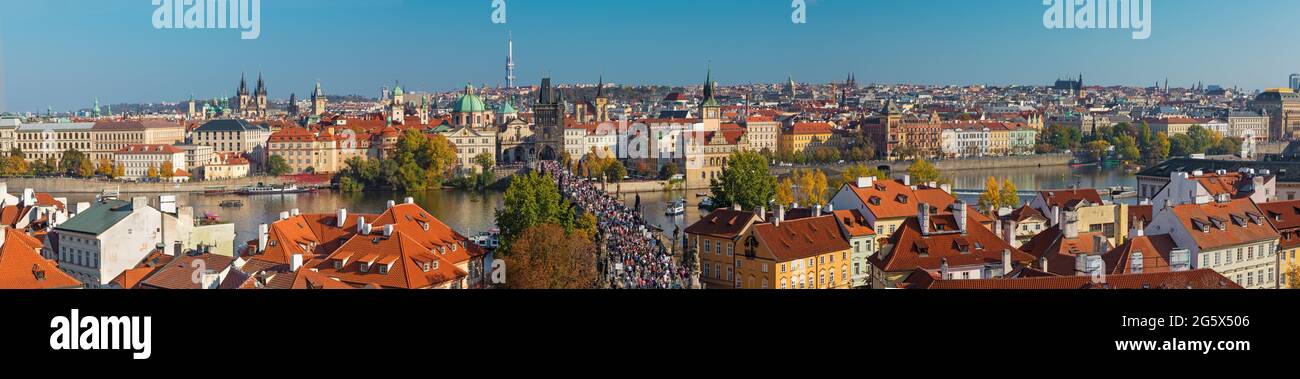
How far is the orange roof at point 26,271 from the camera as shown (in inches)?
246

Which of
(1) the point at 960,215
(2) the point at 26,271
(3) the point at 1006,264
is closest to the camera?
(2) the point at 26,271

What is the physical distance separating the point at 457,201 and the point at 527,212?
38.3 feet

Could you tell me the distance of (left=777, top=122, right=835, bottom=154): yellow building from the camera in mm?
31625

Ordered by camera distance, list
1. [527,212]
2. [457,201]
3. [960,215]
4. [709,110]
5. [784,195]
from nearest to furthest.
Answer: [960,215] → [527,212] → [784,195] → [457,201] → [709,110]

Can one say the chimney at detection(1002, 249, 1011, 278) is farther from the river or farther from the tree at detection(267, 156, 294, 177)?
the tree at detection(267, 156, 294, 177)

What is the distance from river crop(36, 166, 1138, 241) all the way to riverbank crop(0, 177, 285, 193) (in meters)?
0.21

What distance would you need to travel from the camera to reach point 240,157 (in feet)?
84.4

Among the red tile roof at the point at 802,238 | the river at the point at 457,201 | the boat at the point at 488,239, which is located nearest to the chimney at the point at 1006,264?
the red tile roof at the point at 802,238

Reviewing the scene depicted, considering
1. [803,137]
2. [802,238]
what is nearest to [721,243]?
[802,238]

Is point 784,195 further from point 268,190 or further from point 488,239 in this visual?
point 268,190

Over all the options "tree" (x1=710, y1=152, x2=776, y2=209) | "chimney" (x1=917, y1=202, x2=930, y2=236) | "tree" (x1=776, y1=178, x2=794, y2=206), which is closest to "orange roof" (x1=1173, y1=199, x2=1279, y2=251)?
"chimney" (x1=917, y1=202, x2=930, y2=236)

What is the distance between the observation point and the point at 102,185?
Result: 2341 centimetres
